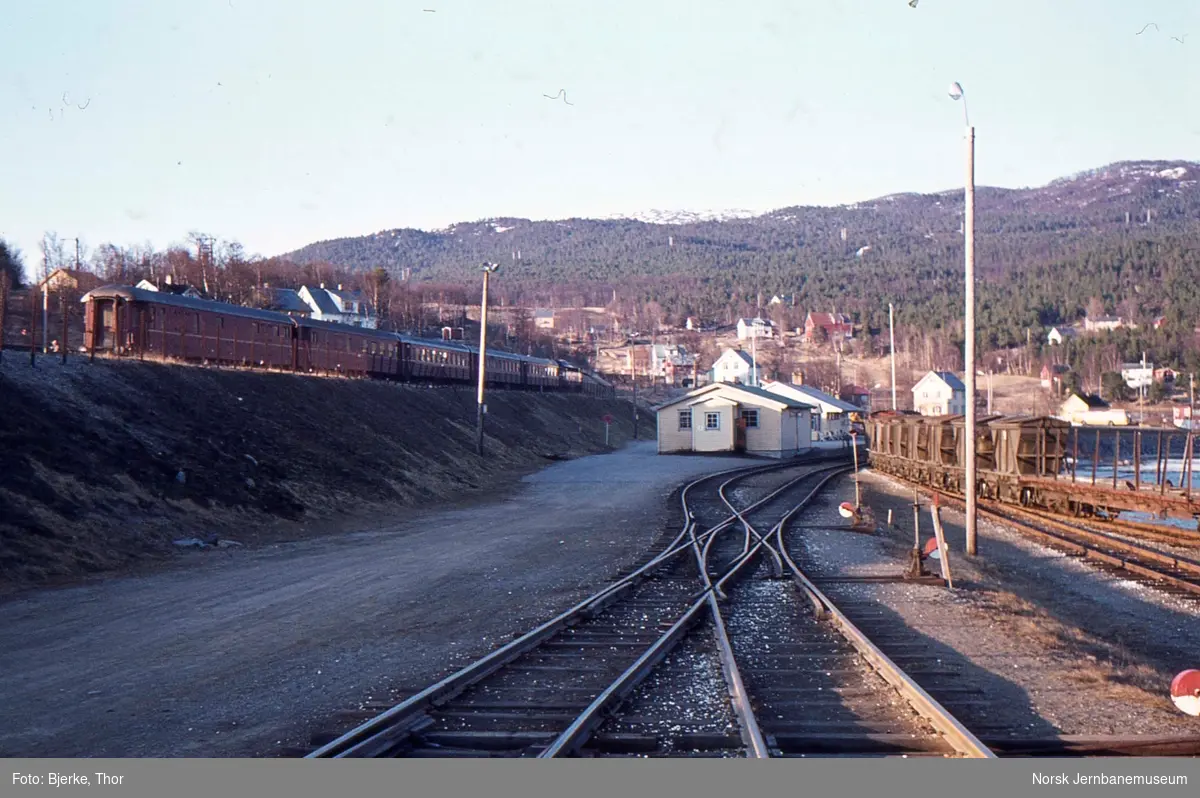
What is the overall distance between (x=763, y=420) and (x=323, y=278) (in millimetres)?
102072

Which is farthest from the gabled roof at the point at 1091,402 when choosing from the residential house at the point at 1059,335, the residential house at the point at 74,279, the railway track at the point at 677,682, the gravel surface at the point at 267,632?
the residential house at the point at 74,279

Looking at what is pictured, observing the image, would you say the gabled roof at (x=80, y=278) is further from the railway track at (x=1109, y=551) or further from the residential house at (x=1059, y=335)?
the residential house at (x=1059, y=335)

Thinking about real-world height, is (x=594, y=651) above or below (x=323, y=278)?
below

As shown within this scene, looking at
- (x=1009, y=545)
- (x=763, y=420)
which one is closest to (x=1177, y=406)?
(x=763, y=420)

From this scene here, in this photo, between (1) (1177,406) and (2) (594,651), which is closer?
(2) (594,651)

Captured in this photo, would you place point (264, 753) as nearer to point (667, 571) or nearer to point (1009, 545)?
point (667, 571)

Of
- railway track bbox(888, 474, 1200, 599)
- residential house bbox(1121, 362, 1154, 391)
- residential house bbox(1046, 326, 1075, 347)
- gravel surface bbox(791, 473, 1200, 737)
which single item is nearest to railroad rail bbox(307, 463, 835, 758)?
gravel surface bbox(791, 473, 1200, 737)

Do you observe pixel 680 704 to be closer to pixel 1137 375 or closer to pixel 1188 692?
pixel 1188 692

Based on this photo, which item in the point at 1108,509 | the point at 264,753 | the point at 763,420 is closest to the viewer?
the point at 264,753

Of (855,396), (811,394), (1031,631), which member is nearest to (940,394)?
(811,394)

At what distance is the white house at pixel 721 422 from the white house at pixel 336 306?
57043mm

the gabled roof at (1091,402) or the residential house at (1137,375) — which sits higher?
the residential house at (1137,375)

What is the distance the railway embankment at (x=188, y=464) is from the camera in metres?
18.2

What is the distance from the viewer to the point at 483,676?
9266 millimetres
